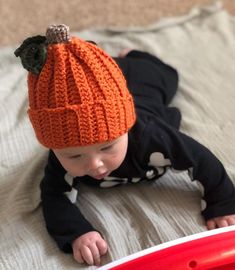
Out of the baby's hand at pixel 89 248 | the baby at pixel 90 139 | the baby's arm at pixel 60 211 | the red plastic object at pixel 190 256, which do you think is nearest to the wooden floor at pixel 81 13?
the baby at pixel 90 139

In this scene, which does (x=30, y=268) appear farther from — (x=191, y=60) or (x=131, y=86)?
(x=191, y=60)

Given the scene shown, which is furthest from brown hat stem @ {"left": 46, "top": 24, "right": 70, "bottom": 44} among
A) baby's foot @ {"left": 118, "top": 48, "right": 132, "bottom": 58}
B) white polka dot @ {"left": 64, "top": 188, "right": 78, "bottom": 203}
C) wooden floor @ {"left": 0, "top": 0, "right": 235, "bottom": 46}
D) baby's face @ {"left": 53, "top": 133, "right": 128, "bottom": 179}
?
wooden floor @ {"left": 0, "top": 0, "right": 235, "bottom": 46}

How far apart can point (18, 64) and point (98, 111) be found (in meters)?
0.58

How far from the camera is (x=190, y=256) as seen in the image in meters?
0.61

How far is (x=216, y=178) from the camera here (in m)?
0.78

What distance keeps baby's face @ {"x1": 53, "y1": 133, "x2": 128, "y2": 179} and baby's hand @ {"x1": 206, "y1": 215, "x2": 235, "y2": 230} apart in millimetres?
168

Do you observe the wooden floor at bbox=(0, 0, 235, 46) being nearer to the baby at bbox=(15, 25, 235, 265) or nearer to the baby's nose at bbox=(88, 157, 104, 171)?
the baby at bbox=(15, 25, 235, 265)

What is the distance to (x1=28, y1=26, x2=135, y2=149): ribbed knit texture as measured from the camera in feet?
2.13

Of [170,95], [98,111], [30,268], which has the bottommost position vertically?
[30,268]

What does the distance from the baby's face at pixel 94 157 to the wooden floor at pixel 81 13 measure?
2.38ft

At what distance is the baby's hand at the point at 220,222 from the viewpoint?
29.6 inches

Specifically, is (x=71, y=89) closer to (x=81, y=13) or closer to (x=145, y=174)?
(x=145, y=174)

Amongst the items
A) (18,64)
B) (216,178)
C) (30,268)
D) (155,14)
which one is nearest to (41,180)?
(30,268)

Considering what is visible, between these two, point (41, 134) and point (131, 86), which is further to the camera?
point (131, 86)
